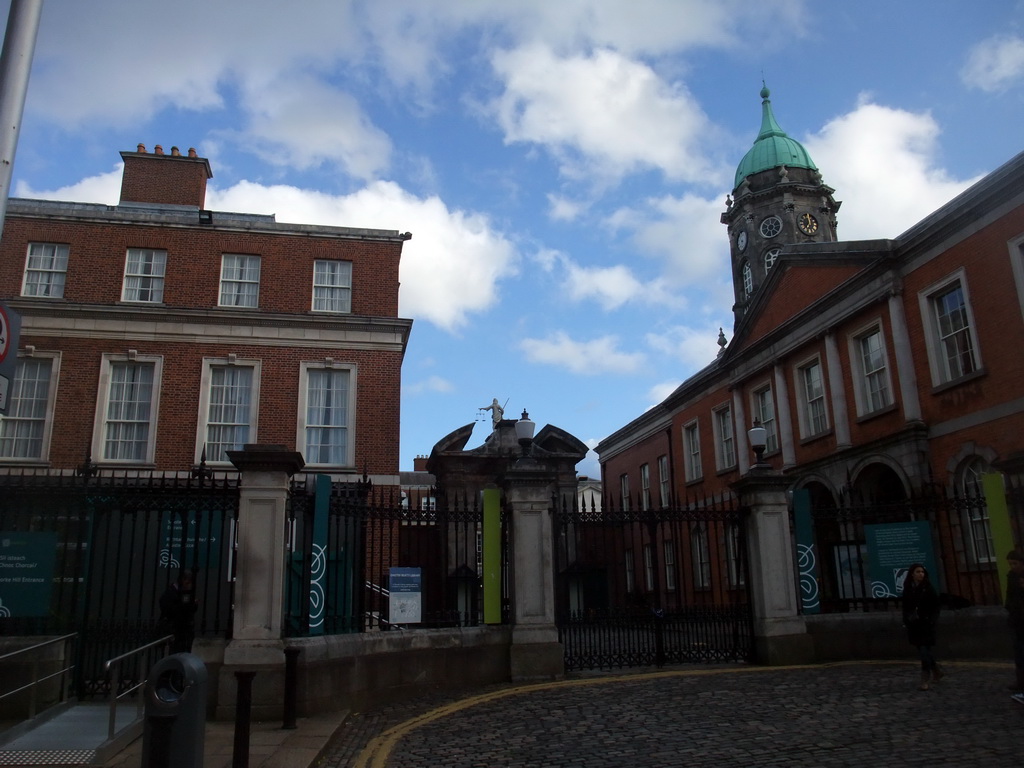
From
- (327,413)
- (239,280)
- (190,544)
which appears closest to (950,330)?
(327,413)

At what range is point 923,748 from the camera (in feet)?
23.4

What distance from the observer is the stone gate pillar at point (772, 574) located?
43.8 feet

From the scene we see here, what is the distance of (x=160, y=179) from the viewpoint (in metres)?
26.5

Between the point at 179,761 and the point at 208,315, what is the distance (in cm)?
1987

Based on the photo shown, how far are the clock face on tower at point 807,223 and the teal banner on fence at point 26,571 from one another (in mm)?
44270

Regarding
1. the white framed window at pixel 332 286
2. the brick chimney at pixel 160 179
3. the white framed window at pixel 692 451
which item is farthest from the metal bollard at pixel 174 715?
the white framed window at pixel 692 451

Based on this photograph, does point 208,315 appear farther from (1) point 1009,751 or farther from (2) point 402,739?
(1) point 1009,751

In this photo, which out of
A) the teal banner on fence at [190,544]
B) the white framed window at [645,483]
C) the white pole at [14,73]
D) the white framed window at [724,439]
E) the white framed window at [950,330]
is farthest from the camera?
the white framed window at [645,483]

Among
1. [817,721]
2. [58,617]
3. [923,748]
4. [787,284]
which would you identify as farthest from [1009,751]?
[787,284]

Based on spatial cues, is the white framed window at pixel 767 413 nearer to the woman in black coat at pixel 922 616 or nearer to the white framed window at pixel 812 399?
the white framed window at pixel 812 399

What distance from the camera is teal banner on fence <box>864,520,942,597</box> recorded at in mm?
13992

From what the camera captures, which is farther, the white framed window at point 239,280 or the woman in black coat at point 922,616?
the white framed window at point 239,280

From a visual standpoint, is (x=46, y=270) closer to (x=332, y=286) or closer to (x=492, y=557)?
(x=332, y=286)

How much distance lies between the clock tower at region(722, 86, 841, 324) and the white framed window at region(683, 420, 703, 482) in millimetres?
13853
